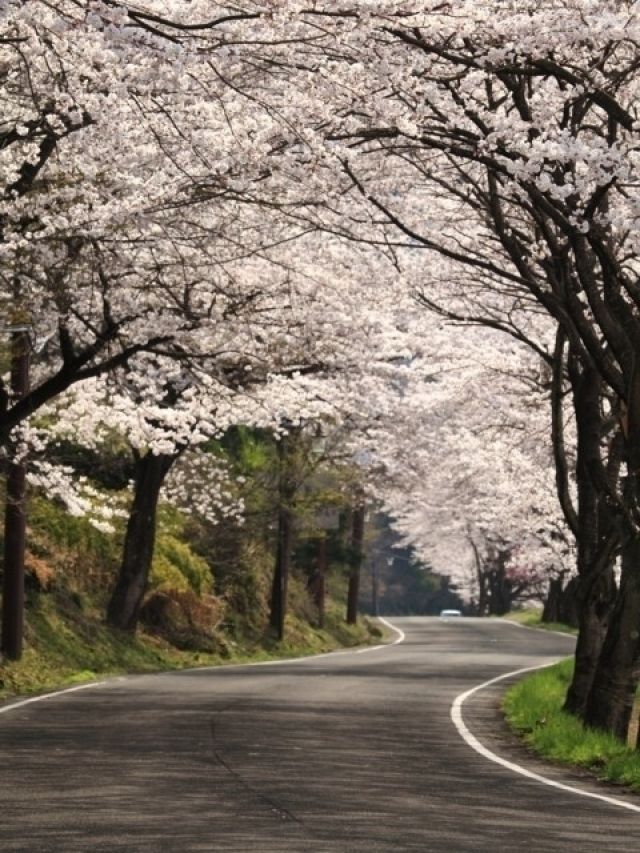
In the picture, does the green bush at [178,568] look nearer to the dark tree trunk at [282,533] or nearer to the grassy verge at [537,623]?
the dark tree trunk at [282,533]

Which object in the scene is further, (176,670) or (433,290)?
(176,670)

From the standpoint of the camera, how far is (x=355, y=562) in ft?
194

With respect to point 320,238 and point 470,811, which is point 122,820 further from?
point 320,238

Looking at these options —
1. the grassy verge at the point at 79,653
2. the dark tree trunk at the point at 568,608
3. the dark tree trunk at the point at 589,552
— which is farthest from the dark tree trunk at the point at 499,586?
the dark tree trunk at the point at 589,552

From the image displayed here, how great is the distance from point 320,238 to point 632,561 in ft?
31.0

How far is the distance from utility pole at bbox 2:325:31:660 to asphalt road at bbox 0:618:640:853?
10.7ft

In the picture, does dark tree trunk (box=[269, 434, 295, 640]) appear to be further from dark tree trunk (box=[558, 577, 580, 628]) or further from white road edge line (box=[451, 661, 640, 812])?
dark tree trunk (box=[558, 577, 580, 628])

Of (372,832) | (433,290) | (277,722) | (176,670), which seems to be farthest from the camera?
(176,670)

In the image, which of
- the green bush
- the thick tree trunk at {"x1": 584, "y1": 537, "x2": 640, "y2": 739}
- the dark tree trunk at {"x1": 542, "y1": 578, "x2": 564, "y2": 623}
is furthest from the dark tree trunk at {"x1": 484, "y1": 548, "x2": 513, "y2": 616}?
the thick tree trunk at {"x1": 584, "y1": 537, "x2": 640, "y2": 739}

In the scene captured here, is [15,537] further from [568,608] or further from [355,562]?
[568,608]

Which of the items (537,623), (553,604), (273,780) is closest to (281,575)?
(553,604)

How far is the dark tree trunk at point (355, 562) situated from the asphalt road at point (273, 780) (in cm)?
3412

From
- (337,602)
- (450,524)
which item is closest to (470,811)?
(337,602)

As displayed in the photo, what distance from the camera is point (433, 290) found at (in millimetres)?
27031
